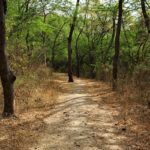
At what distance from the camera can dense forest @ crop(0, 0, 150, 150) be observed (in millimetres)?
13653

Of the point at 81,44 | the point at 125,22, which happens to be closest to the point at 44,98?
the point at 125,22

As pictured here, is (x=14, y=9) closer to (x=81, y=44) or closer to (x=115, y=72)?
(x=115, y=72)

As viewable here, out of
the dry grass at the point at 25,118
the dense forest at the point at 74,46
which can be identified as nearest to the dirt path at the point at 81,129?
the dry grass at the point at 25,118

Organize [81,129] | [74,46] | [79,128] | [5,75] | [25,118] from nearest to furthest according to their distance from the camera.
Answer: [81,129] → [79,128] → [5,75] → [25,118] → [74,46]

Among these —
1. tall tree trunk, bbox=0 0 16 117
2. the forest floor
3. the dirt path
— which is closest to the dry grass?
the forest floor

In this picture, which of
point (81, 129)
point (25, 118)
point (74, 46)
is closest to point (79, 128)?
point (81, 129)

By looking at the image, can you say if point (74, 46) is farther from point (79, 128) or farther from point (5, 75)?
point (79, 128)

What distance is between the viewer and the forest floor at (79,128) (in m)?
8.07

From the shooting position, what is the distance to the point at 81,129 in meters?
9.54

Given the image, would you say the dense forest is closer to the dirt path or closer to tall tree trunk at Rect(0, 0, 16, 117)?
tall tree trunk at Rect(0, 0, 16, 117)

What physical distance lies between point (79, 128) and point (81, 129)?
144 millimetres

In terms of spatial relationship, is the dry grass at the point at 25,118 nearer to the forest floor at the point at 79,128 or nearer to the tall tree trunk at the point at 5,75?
the forest floor at the point at 79,128

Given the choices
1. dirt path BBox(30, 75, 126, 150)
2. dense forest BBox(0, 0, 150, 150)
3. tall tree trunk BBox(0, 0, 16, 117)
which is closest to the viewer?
dirt path BBox(30, 75, 126, 150)

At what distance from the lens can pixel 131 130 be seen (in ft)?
31.5
